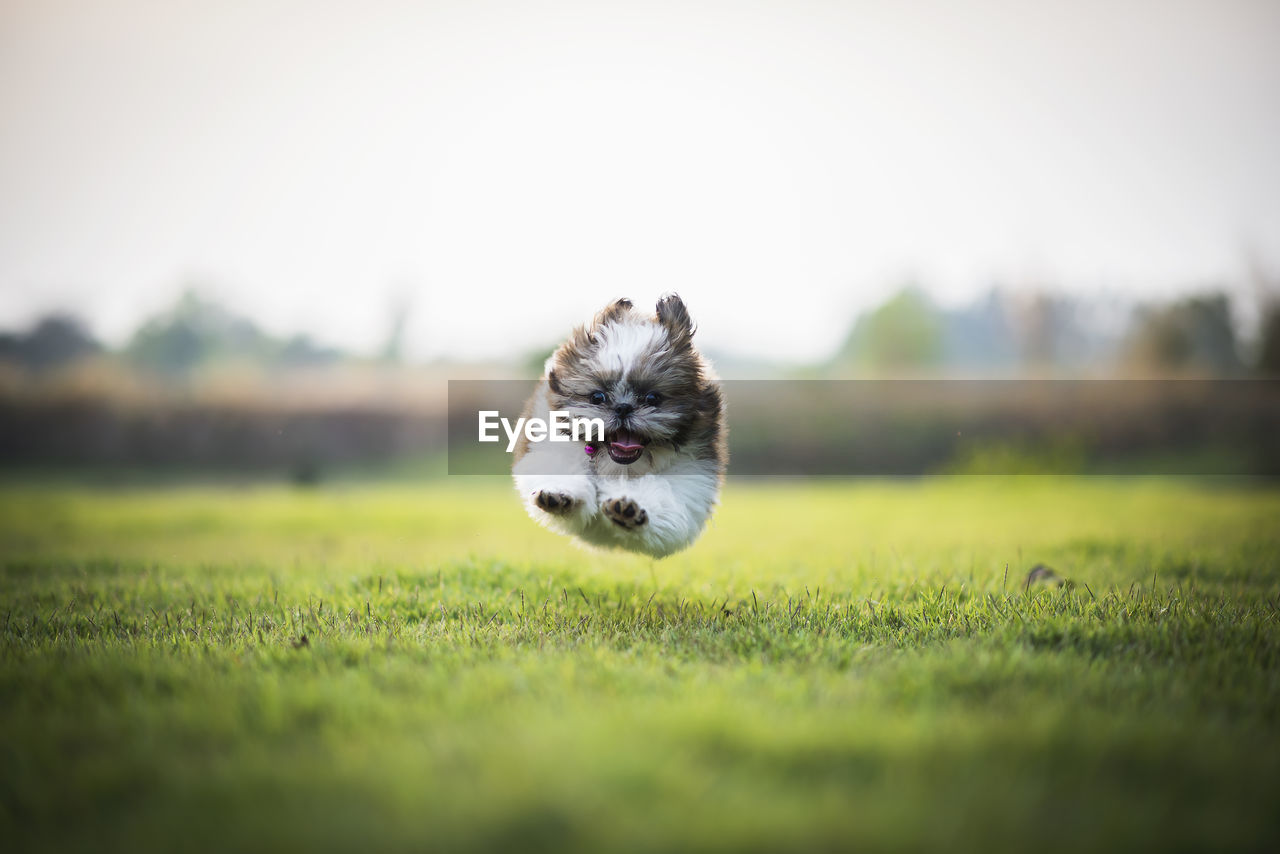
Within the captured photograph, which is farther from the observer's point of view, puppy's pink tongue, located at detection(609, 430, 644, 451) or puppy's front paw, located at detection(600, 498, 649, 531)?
puppy's pink tongue, located at detection(609, 430, 644, 451)

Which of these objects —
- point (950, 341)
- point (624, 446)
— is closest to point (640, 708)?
point (624, 446)

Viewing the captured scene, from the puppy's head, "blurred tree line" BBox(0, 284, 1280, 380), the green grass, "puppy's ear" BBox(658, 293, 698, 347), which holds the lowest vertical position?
the green grass

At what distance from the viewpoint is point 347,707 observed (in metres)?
2.66

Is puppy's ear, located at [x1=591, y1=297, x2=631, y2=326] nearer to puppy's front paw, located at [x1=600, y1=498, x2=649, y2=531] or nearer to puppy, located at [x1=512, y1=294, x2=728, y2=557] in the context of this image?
puppy, located at [x1=512, y1=294, x2=728, y2=557]

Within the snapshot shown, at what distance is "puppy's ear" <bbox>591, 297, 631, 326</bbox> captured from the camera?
5.06m

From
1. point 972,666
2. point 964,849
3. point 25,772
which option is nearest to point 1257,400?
point 972,666

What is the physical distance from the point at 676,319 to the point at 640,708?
2886 millimetres

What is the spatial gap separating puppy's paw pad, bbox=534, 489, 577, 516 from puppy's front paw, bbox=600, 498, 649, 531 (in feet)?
0.78

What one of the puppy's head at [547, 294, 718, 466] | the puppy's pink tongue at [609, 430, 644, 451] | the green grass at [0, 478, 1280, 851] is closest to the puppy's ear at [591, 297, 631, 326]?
the puppy's head at [547, 294, 718, 466]

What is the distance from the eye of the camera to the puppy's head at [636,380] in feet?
14.5

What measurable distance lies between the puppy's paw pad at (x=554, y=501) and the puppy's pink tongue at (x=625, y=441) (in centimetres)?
43

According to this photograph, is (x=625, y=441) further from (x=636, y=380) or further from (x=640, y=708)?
(x=640, y=708)

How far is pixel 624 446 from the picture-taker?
4410 millimetres

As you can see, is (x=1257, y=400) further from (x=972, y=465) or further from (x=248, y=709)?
(x=248, y=709)
